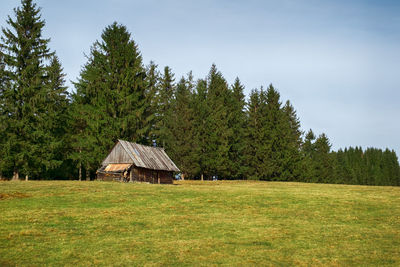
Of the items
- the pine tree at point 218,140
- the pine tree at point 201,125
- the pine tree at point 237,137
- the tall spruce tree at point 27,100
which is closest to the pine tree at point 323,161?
the pine tree at point 237,137

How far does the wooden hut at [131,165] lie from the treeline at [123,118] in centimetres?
502

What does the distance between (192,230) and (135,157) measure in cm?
3107

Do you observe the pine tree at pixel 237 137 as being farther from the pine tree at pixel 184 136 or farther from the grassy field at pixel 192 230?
the grassy field at pixel 192 230

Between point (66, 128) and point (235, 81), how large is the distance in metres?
37.7

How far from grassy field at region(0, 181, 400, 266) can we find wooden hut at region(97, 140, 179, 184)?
18.1 m

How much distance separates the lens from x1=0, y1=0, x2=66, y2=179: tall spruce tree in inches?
1738

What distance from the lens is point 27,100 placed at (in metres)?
45.5

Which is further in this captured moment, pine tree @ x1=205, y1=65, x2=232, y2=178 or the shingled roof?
pine tree @ x1=205, y1=65, x2=232, y2=178

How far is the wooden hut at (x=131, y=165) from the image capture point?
151 feet

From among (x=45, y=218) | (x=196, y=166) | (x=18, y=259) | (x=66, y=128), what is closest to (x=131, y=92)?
(x=66, y=128)

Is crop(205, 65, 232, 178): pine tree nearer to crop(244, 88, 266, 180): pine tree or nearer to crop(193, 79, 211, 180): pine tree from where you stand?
crop(193, 79, 211, 180): pine tree

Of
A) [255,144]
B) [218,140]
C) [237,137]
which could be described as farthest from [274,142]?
[218,140]

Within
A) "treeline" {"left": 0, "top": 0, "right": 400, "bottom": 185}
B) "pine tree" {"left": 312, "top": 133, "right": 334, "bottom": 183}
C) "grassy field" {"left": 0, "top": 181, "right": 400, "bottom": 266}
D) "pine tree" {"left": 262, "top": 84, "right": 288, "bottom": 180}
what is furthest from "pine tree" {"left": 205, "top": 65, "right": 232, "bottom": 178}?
"grassy field" {"left": 0, "top": 181, "right": 400, "bottom": 266}

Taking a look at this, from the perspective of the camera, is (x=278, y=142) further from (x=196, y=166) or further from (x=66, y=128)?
(x=66, y=128)
